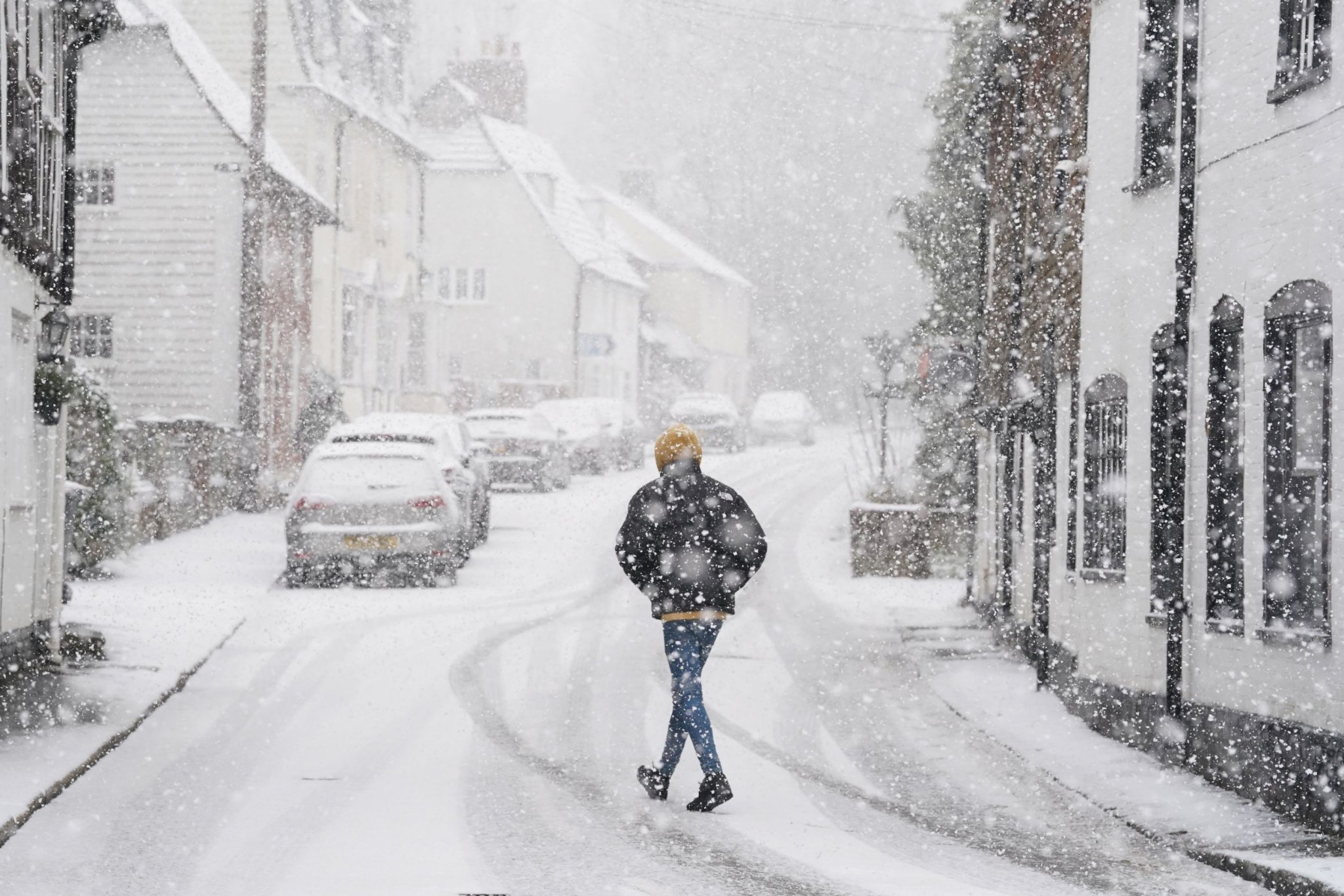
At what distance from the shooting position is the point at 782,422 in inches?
2217

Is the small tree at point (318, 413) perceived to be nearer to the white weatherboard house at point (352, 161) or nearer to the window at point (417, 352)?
the white weatherboard house at point (352, 161)

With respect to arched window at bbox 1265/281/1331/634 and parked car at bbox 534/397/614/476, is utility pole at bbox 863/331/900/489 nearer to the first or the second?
parked car at bbox 534/397/614/476

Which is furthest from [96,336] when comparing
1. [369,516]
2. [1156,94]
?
[1156,94]

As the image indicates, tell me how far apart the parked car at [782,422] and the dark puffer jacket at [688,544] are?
47.3 meters

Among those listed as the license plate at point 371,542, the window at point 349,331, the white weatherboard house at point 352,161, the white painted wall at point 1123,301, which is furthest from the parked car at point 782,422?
the white painted wall at point 1123,301

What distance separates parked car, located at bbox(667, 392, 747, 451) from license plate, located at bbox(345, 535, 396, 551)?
2938 cm

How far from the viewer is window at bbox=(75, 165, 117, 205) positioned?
29.9 meters

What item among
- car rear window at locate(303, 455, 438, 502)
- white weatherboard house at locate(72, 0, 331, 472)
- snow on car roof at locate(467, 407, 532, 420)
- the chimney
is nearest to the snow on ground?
car rear window at locate(303, 455, 438, 502)

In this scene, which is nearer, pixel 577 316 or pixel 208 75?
pixel 208 75

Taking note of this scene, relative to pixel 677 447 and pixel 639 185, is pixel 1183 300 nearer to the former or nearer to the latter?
pixel 677 447

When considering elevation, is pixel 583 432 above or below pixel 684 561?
above

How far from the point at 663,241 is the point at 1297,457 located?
6076 cm

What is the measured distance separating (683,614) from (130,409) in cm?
2306

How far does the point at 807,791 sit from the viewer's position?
31.2 feet
